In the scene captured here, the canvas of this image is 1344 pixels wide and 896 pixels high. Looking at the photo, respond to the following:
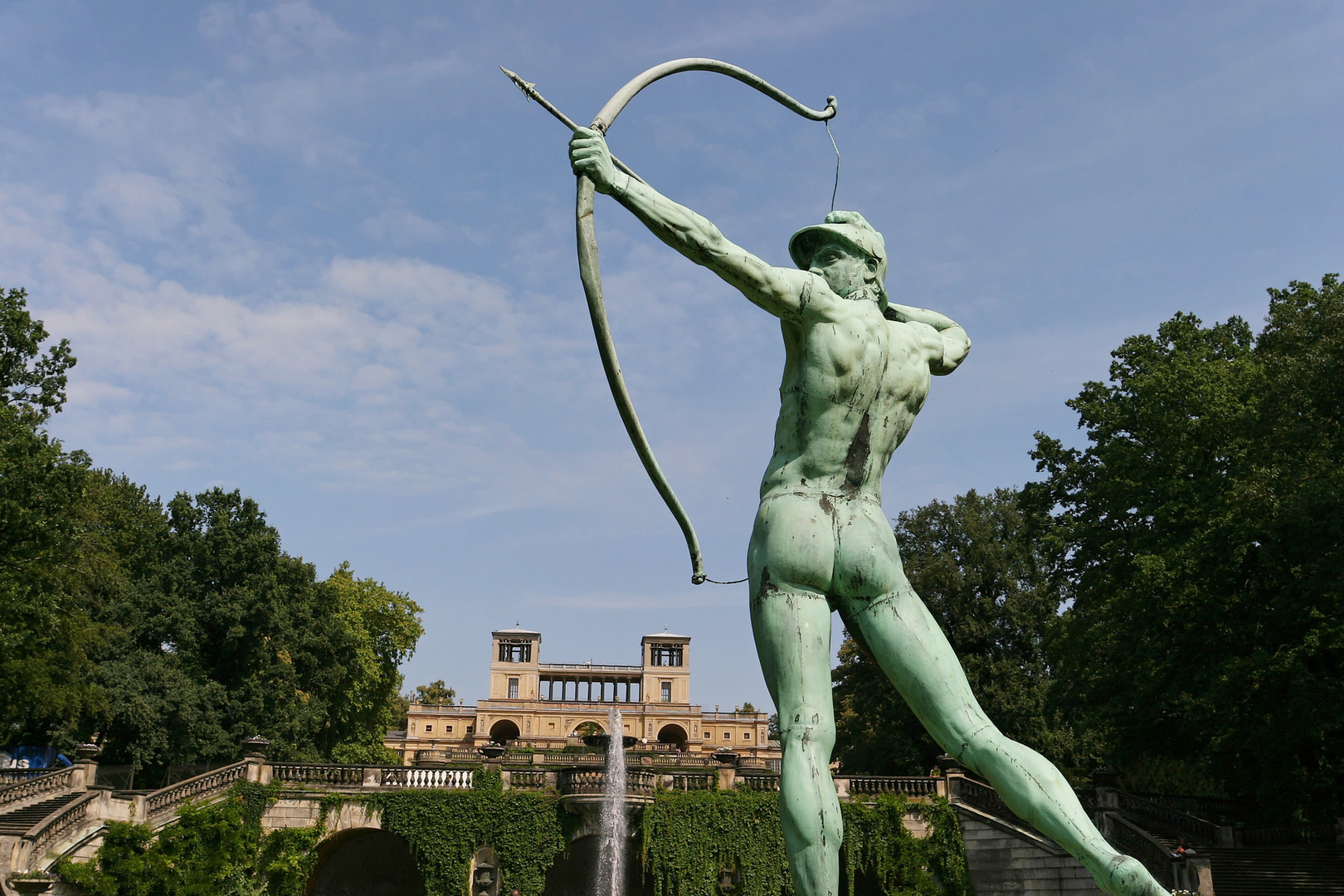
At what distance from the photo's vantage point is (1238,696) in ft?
69.8

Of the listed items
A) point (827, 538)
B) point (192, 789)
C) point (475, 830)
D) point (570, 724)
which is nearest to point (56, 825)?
point (192, 789)

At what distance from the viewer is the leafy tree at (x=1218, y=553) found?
789 inches

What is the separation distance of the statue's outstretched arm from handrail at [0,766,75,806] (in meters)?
24.6

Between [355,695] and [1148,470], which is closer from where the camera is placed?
[1148,470]

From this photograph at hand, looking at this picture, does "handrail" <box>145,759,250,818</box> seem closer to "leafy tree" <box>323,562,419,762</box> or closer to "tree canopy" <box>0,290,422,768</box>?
"tree canopy" <box>0,290,422,768</box>

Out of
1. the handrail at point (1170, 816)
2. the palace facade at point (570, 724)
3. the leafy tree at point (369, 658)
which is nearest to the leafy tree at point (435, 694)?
the palace facade at point (570, 724)

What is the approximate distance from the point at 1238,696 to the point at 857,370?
65.8ft

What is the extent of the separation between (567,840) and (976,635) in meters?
17.5

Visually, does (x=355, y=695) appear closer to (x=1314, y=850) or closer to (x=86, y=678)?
(x=86, y=678)

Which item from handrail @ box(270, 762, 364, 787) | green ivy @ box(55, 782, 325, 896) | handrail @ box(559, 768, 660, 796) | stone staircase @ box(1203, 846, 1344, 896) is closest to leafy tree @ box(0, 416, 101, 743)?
green ivy @ box(55, 782, 325, 896)

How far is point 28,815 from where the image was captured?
23.1 m

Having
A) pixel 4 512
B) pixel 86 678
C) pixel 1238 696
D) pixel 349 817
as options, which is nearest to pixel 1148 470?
pixel 1238 696

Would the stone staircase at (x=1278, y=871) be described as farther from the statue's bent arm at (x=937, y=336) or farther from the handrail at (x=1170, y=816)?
the statue's bent arm at (x=937, y=336)

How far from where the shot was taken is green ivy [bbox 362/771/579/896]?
80.3 ft
